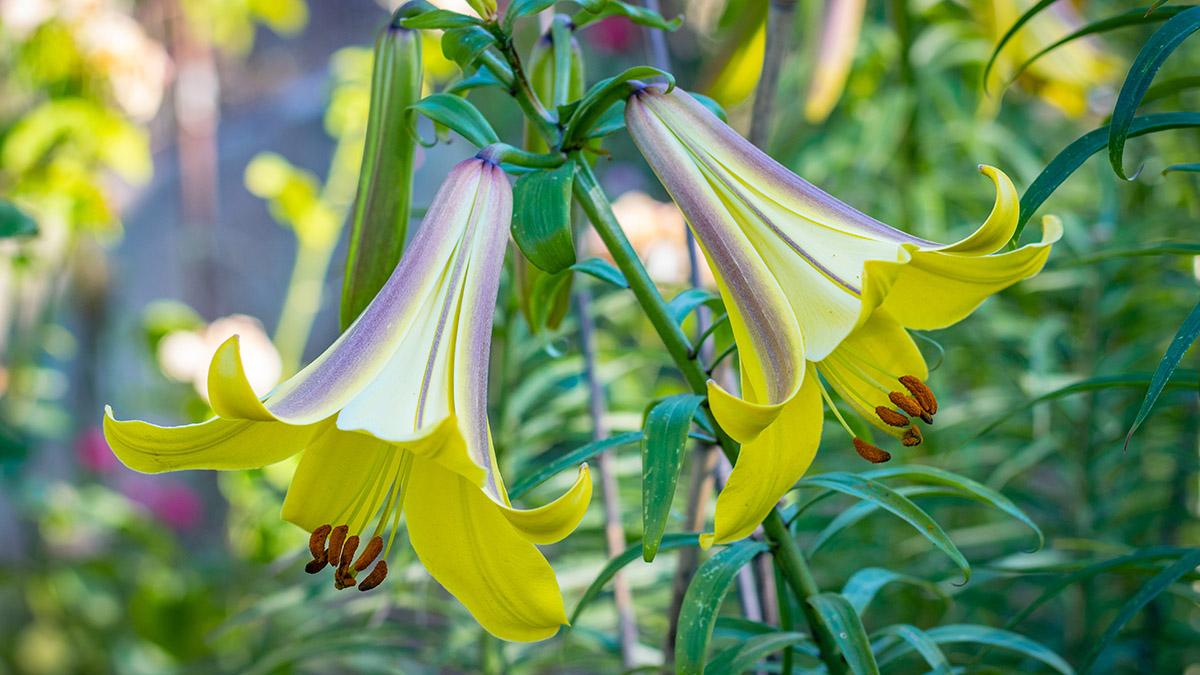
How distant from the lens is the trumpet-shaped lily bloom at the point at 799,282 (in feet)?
1.23

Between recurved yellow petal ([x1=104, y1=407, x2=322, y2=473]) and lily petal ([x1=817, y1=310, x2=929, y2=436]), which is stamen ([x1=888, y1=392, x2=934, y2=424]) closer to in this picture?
lily petal ([x1=817, y1=310, x2=929, y2=436])

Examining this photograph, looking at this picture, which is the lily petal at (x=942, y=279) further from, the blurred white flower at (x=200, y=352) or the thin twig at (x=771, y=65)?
the blurred white flower at (x=200, y=352)

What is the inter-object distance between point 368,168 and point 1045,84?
0.75 metres

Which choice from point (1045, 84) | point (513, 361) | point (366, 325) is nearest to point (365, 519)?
point (366, 325)

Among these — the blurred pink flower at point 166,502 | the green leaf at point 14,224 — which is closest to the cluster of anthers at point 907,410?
the green leaf at point 14,224

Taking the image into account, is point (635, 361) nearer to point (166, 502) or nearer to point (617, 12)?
point (617, 12)

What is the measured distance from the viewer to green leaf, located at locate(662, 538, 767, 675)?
418mm

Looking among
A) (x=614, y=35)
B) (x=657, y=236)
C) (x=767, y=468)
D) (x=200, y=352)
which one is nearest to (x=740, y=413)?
(x=767, y=468)

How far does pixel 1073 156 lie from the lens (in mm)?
436

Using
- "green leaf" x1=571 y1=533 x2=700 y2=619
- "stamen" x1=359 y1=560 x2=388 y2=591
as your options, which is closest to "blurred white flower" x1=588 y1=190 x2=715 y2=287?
"green leaf" x1=571 y1=533 x2=700 y2=619

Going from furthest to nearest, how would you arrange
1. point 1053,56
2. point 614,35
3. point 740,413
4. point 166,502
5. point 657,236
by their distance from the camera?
point 614,35 < point 166,502 < point 657,236 < point 1053,56 < point 740,413

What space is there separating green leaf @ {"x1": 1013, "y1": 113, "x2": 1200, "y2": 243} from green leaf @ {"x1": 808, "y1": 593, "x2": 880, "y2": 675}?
0.18 m

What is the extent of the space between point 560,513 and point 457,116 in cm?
19

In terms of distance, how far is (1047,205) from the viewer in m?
1.20
